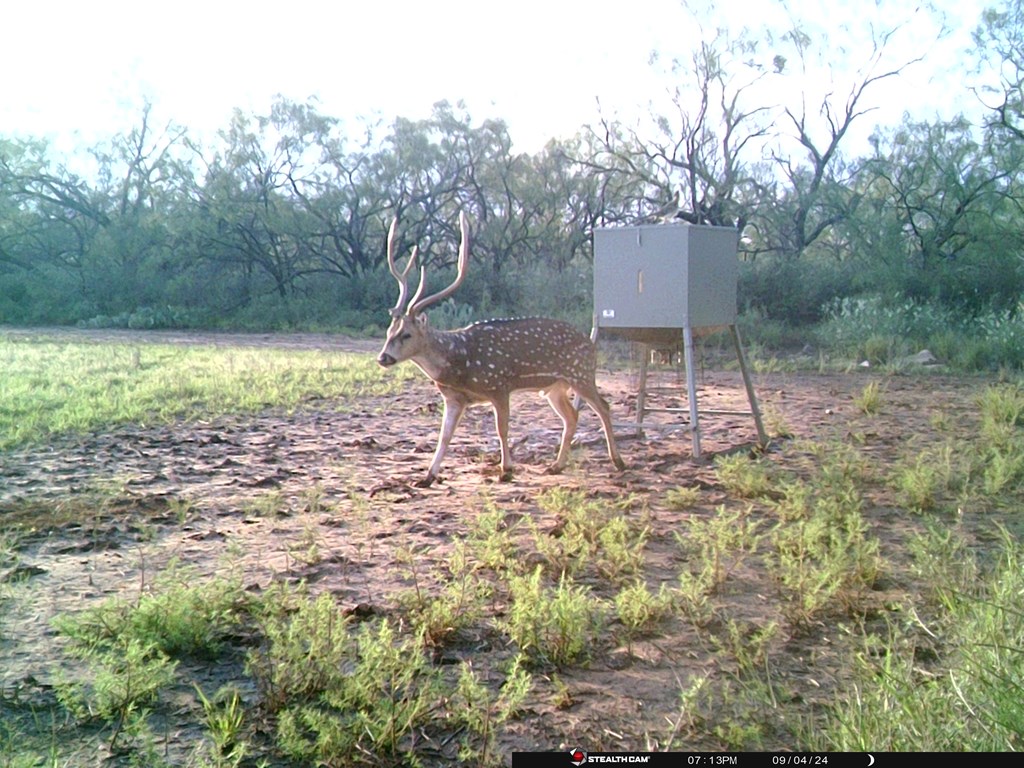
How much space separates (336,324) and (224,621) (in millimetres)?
23916

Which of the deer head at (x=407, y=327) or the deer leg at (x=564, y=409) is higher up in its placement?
the deer head at (x=407, y=327)

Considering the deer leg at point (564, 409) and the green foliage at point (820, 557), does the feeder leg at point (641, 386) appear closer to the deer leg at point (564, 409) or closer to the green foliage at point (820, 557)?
the deer leg at point (564, 409)

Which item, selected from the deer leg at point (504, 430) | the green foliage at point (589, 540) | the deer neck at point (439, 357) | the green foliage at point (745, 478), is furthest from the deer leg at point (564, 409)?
the green foliage at point (589, 540)

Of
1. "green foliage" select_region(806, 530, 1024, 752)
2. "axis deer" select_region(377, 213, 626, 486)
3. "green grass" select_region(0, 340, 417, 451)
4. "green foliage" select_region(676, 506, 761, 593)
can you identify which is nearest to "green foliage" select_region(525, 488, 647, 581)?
"green foliage" select_region(676, 506, 761, 593)

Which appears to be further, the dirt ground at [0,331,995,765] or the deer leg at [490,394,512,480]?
the deer leg at [490,394,512,480]

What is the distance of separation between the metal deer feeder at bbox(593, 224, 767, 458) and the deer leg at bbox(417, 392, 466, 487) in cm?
153

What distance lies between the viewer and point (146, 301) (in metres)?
30.7

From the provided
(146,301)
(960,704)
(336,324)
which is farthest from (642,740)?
(146,301)

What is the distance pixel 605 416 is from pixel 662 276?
1.27m

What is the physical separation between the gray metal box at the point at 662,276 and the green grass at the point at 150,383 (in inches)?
171

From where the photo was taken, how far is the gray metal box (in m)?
8.16

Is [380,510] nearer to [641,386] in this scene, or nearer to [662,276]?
[662,276]

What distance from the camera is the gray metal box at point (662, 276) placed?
8.16 m

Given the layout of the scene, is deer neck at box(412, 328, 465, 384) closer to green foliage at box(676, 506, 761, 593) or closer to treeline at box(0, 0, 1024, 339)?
green foliage at box(676, 506, 761, 593)
